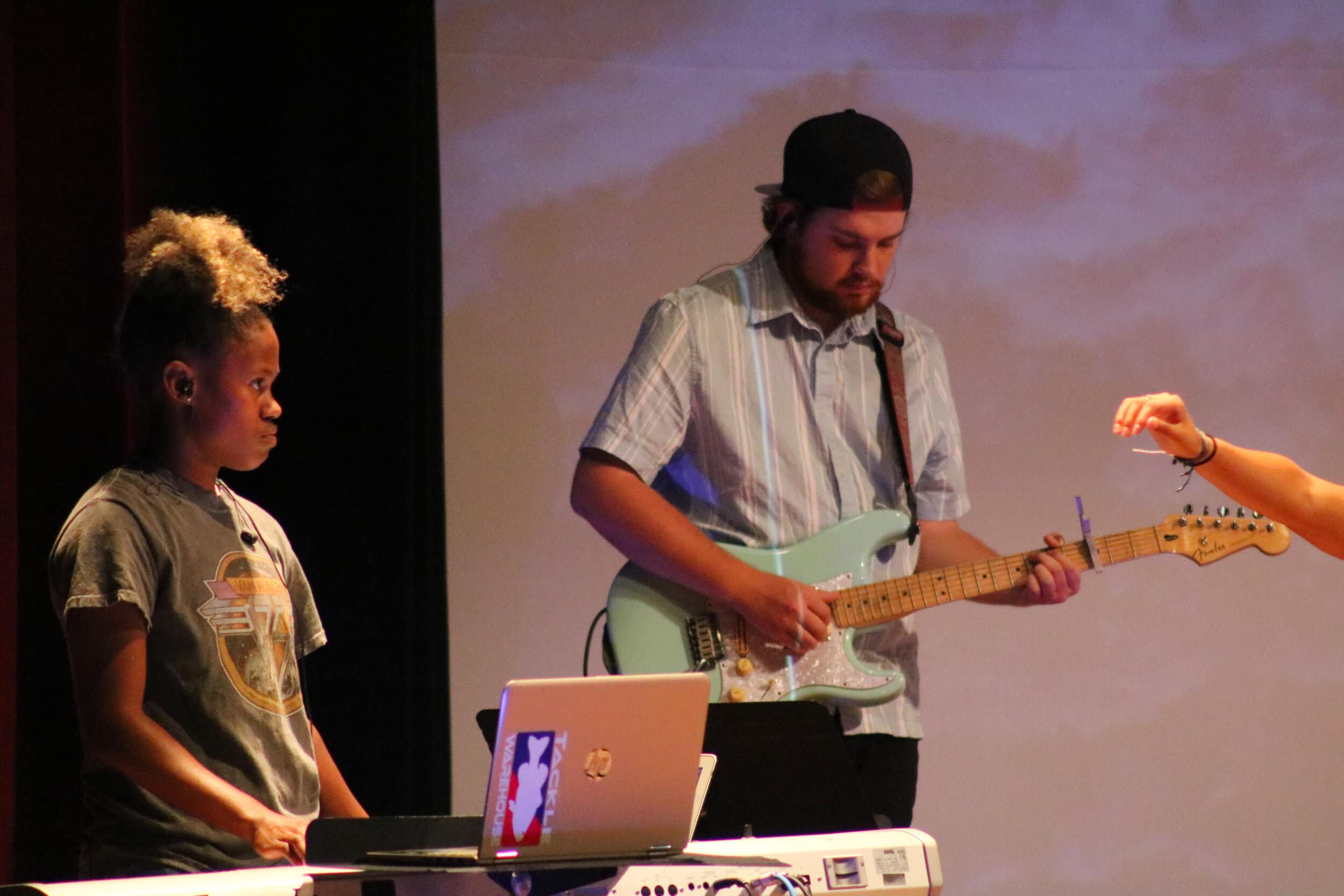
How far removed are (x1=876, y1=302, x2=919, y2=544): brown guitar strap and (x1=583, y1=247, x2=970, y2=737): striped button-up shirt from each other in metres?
0.02

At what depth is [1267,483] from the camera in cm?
268

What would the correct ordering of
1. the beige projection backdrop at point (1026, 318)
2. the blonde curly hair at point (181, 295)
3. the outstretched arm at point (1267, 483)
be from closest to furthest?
the blonde curly hair at point (181, 295) < the outstretched arm at point (1267, 483) < the beige projection backdrop at point (1026, 318)

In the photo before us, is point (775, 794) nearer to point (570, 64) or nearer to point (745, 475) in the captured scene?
point (745, 475)

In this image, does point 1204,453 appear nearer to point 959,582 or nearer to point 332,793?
point 959,582

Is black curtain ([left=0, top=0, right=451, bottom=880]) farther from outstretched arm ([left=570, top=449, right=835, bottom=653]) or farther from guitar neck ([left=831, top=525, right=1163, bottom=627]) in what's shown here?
guitar neck ([left=831, top=525, right=1163, bottom=627])

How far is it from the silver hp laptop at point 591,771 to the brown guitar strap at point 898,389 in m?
1.49

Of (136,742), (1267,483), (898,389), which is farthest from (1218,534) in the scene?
(136,742)

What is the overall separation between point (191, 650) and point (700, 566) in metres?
1.06

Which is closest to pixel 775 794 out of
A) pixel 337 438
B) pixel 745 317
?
pixel 745 317

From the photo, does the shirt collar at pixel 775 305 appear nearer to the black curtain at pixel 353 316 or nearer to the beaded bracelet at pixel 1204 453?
the beaded bracelet at pixel 1204 453

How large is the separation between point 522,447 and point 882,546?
1.10 metres

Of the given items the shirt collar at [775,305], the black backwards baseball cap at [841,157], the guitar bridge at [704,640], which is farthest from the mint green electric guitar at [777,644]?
the black backwards baseball cap at [841,157]

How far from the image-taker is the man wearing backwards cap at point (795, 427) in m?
2.77

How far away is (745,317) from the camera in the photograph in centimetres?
296
